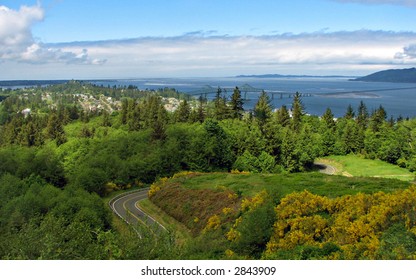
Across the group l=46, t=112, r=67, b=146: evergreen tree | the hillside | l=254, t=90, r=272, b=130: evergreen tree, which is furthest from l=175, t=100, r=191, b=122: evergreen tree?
the hillside

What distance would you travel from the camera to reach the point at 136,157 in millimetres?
48875

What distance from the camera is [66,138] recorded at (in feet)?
239

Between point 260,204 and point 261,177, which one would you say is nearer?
point 260,204

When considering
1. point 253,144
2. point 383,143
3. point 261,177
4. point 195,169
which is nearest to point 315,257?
point 261,177

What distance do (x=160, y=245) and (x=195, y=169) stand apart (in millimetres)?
34558

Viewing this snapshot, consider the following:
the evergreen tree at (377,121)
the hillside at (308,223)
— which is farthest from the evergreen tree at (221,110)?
the hillside at (308,223)

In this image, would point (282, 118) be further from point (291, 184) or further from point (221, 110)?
point (291, 184)

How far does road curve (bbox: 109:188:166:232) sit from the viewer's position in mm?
30364

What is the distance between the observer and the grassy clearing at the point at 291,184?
2466 cm

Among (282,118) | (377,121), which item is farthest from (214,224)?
(377,121)
